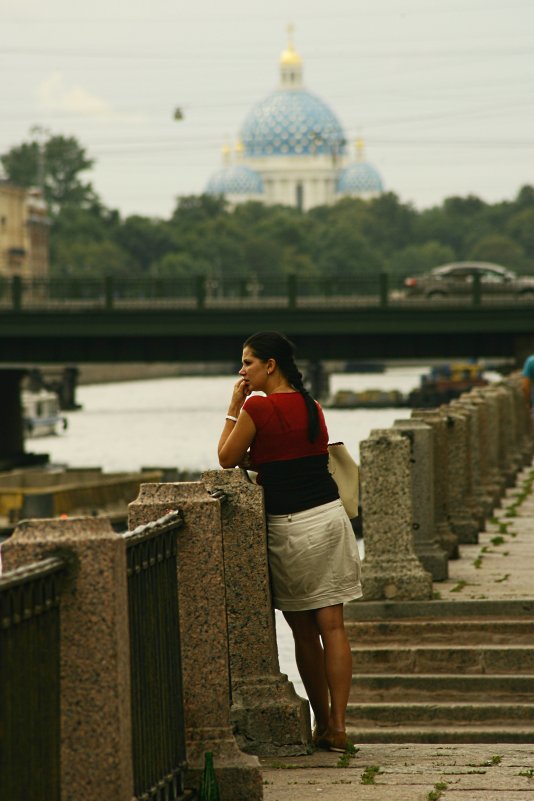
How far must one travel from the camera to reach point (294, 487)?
26.1ft

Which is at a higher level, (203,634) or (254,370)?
(254,370)

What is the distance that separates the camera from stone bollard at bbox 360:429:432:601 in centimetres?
1229

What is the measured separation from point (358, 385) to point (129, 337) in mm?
84536

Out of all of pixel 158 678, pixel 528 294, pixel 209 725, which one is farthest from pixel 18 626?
pixel 528 294

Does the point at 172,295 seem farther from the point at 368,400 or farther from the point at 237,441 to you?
the point at 368,400

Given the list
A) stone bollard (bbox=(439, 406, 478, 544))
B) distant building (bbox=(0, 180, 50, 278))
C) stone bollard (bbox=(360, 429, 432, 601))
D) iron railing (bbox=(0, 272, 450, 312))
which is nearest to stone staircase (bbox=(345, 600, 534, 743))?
stone bollard (bbox=(360, 429, 432, 601))

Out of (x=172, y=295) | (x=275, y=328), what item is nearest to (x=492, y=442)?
(x=275, y=328)

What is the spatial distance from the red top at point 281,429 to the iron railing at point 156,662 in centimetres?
87

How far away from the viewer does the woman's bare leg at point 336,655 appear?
316 inches

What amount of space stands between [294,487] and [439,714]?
134 inches

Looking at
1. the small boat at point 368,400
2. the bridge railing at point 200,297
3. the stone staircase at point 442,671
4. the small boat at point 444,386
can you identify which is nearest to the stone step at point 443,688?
the stone staircase at point 442,671

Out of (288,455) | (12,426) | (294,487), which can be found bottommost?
(12,426)

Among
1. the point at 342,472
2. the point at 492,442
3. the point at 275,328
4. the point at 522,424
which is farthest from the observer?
the point at 275,328

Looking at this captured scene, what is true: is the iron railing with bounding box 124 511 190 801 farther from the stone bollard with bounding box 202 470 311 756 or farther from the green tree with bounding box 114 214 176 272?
the green tree with bounding box 114 214 176 272
